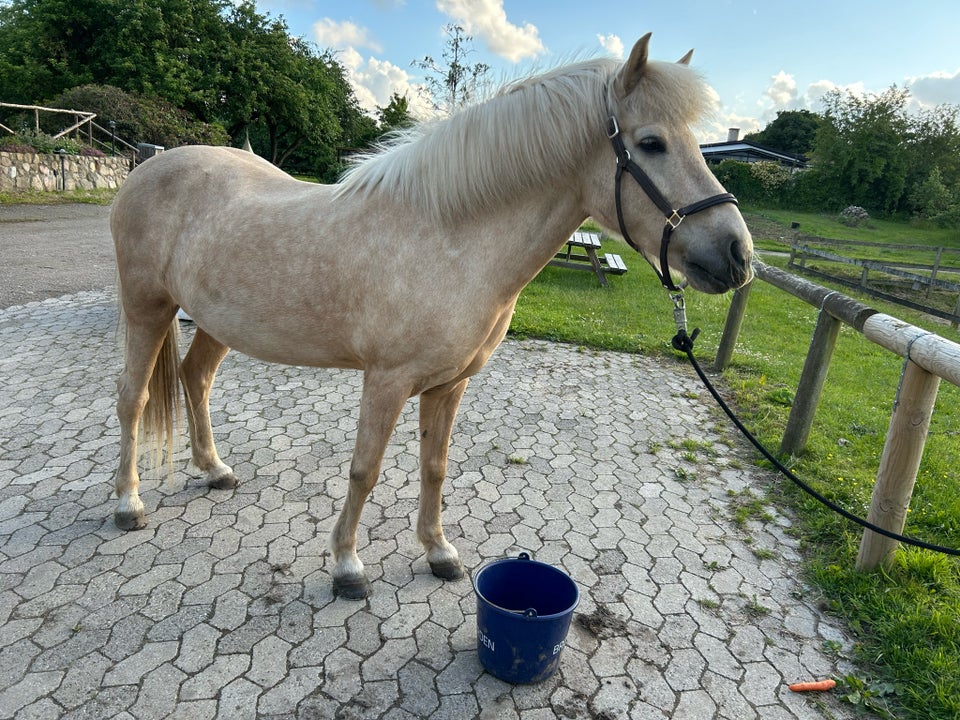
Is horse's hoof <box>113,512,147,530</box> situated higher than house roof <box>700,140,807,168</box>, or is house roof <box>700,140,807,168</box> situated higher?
house roof <box>700,140,807,168</box>

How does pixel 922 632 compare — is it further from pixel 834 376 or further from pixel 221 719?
pixel 834 376

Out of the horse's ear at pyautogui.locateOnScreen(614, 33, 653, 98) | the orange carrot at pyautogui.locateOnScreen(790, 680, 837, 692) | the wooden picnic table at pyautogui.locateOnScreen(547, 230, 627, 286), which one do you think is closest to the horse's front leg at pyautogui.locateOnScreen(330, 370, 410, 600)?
the horse's ear at pyautogui.locateOnScreen(614, 33, 653, 98)

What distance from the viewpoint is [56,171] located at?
16.3m

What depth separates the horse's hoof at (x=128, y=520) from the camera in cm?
303

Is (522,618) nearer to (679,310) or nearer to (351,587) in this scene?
(351,587)

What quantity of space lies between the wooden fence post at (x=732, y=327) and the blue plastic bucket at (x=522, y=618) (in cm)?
466

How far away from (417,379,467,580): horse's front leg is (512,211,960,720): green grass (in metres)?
1.80

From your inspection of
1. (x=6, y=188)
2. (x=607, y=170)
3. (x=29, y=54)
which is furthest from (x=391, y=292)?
(x=29, y=54)

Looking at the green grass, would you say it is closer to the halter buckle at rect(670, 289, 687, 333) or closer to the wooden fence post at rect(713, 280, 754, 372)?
the wooden fence post at rect(713, 280, 754, 372)

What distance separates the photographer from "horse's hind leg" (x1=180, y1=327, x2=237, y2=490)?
3373mm

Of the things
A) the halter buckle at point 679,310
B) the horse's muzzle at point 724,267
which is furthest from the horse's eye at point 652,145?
the halter buckle at point 679,310

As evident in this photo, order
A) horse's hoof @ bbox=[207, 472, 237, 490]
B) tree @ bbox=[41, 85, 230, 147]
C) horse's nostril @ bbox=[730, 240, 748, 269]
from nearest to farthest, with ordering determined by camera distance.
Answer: horse's nostril @ bbox=[730, 240, 748, 269] < horse's hoof @ bbox=[207, 472, 237, 490] < tree @ bbox=[41, 85, 230, 147]

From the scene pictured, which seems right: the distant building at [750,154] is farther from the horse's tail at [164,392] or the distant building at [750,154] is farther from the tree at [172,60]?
the horse's tail at [164,392]

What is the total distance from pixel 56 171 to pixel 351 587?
62.7ft
